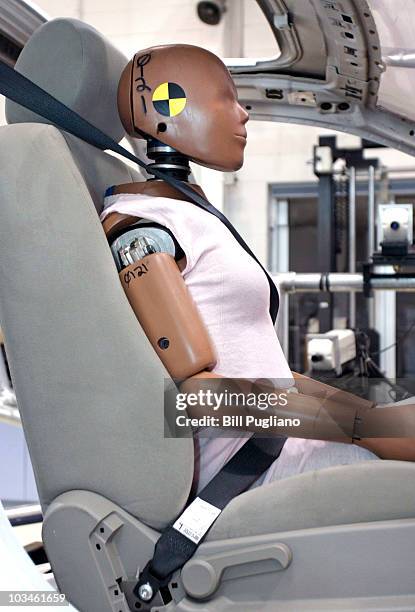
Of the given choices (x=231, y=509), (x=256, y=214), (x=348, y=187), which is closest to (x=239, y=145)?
(x=231, y=509)

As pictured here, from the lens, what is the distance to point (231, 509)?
40.2 inches

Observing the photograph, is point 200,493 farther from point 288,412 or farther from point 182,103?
point 182,103

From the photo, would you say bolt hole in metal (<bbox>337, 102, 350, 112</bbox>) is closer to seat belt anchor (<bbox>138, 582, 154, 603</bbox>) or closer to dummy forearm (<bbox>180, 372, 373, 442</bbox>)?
dummy forearm (<bbox>180, 372, 373, 442</bbox>)

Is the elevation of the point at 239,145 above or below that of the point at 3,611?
above

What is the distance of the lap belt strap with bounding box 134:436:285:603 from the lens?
101cm

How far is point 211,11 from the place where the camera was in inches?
105

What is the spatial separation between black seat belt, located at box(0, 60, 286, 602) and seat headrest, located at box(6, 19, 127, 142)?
0.13 m

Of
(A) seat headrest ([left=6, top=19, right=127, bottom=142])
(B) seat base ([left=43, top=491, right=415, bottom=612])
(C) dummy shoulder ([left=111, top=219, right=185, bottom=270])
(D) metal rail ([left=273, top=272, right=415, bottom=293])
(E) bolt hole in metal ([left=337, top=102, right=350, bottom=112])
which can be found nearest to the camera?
(B) seat base ([left=43, top=491, right=415, bottom=612])

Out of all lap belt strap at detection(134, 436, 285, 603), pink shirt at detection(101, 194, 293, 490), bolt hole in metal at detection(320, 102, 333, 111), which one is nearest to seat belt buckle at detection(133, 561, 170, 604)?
lap belt strap at detection(134, 436, 285, 603)

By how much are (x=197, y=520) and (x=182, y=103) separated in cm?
63

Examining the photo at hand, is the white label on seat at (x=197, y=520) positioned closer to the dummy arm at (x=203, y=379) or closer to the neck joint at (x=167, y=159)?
the dummy arm at (x=203, y=379)

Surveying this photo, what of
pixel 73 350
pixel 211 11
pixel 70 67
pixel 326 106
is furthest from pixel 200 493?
pixel 211 11

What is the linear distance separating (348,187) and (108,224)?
4510 millimetres

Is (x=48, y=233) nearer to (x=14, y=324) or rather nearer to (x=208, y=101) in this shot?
(x=14, y=324)
